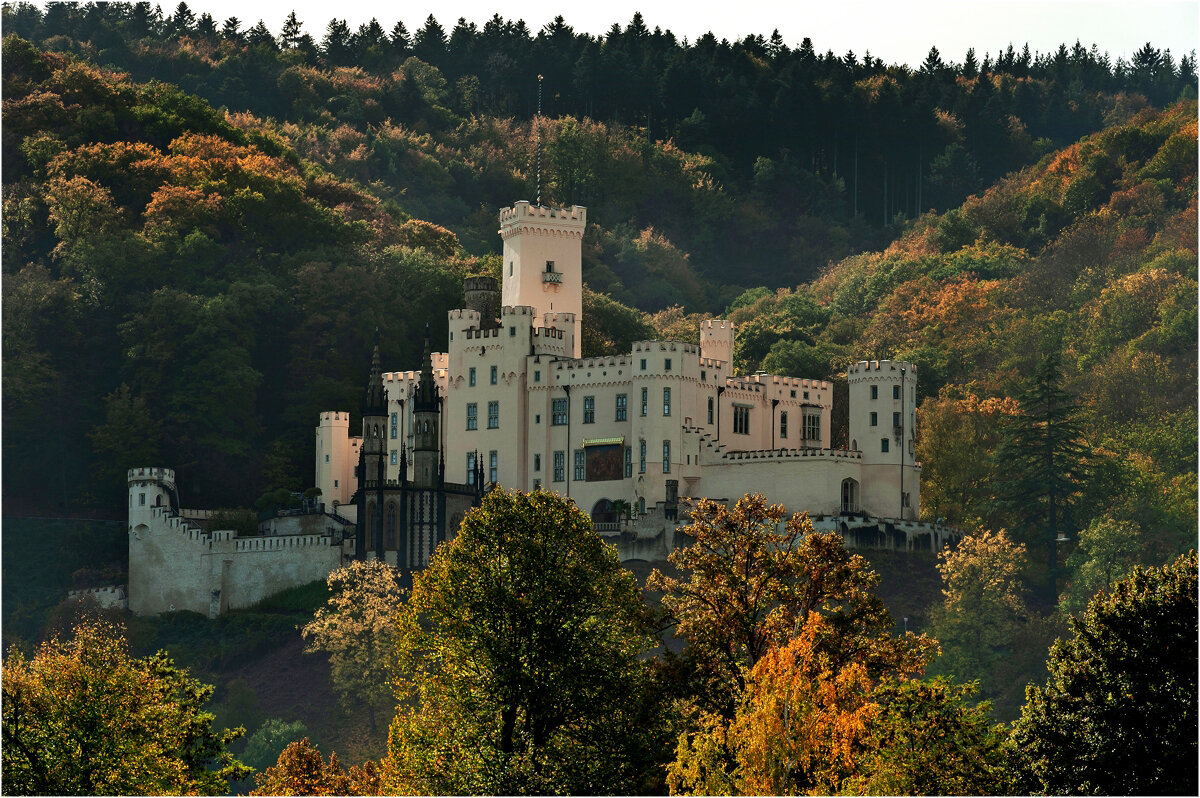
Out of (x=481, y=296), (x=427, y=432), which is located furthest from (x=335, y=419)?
(x=481, y=296)

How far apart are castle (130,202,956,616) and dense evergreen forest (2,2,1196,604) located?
24.5 feet

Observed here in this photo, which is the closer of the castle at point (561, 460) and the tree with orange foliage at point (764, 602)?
the tree with orange foliage at point (764, 602)

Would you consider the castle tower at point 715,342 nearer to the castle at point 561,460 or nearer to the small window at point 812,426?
the castle at point 561,460

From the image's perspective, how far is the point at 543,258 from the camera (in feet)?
329

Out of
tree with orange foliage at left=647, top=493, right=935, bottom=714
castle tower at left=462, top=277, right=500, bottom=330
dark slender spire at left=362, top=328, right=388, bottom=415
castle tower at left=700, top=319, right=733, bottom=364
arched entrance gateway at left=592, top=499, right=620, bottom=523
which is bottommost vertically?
tree with orange foliage at left=647, top=493, right=935, bottom=714

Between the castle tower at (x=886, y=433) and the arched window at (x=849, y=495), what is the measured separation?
38cm

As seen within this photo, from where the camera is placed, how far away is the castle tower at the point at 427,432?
92.4 m

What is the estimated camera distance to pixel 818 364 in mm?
109375

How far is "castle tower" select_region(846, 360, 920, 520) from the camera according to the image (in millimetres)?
91375

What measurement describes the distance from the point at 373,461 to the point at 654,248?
5962 cm

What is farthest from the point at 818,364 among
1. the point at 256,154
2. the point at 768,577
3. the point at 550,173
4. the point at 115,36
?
→ the point at 115,36

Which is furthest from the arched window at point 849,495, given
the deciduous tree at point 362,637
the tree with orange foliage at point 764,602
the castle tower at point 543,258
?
the tree with orange foliage at point 764,602

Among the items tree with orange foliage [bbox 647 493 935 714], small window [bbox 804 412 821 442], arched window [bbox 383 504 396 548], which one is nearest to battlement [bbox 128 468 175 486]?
arched window [bbox 383 504 396 548]

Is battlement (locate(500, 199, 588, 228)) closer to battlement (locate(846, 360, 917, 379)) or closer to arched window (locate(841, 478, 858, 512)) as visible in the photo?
battlement (locate(846, 360, 917, 379))
